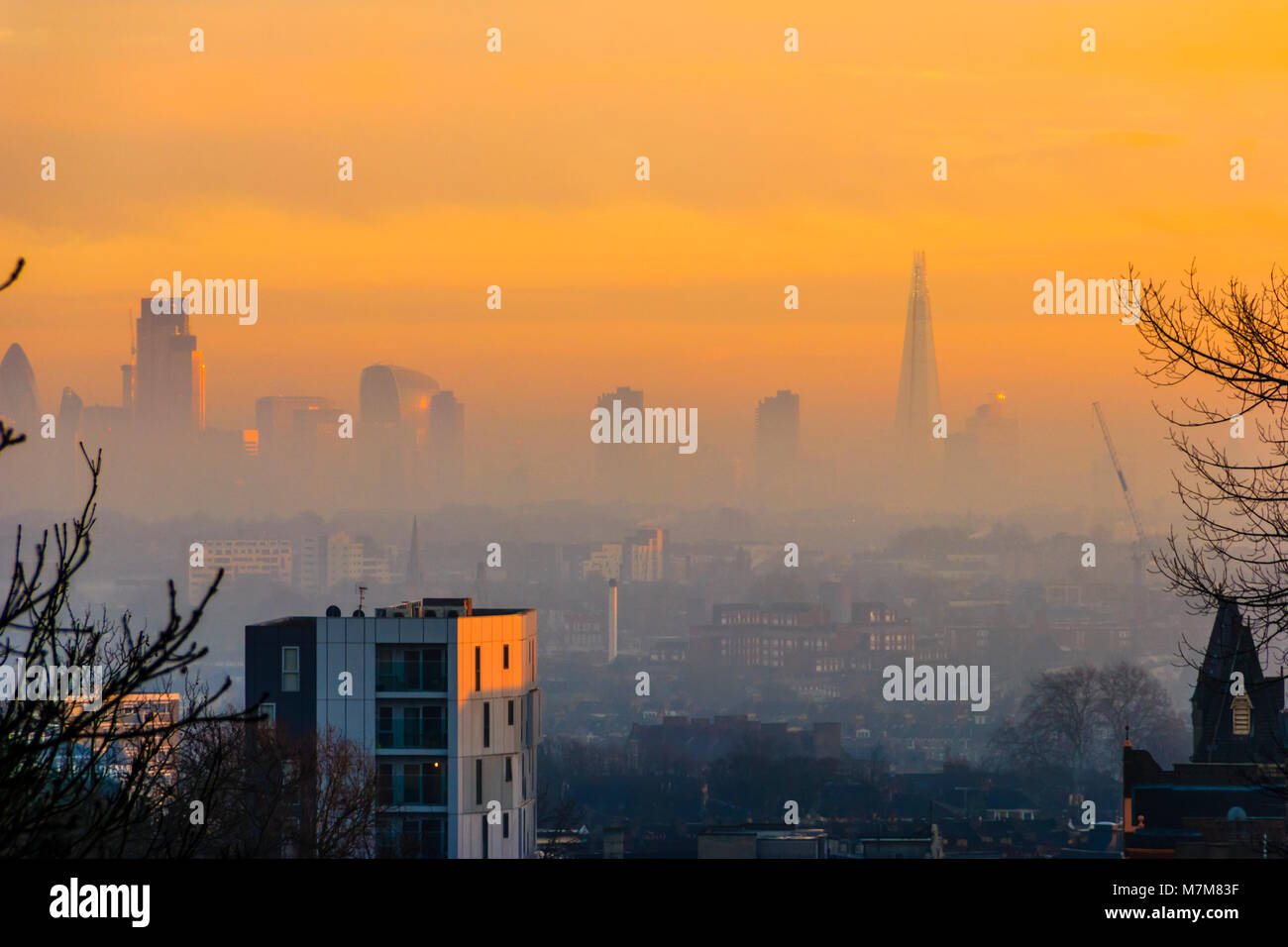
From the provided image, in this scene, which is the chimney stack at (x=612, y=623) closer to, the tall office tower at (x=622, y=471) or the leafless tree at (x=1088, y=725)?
the tall office tower at (x=622, y=471)

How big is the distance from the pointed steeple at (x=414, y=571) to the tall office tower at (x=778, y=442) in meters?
39.9

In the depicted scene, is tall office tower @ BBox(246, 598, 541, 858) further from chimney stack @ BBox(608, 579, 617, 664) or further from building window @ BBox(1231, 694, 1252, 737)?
chimney stack @ BBox(608, 579, 617, 664)

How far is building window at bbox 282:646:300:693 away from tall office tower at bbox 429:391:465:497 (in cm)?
11027

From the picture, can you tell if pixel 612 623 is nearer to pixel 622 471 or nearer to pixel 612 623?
pixel 612 623

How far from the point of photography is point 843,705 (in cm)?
12231

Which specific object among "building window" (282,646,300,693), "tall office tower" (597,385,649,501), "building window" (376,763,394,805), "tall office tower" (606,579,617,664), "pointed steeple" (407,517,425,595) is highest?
"tall office tower" (597,385,649,501)

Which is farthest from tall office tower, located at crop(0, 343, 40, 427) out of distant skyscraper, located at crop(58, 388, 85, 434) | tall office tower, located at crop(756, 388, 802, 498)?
tall office tower, located at crop(756, 388, 802, 498)

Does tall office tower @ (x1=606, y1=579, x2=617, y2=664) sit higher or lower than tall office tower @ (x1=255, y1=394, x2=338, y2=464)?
lower

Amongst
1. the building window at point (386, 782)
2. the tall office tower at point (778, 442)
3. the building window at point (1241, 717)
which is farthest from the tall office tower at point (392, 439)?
the building window at point (386, 782)

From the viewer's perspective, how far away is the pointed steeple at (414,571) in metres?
129

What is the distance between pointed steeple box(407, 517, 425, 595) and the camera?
422ft

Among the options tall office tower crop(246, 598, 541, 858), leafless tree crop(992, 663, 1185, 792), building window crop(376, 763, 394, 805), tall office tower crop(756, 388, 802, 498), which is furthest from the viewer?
tall office tower crop(756, 388, 802, 498)

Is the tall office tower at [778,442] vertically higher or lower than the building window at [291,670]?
higher
